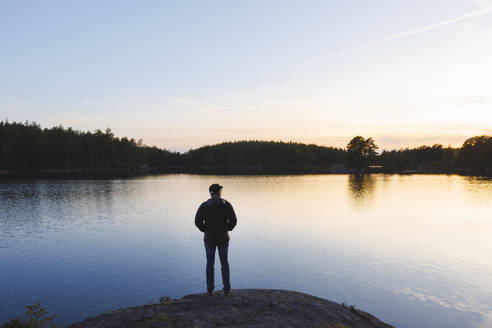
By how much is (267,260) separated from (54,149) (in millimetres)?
170832

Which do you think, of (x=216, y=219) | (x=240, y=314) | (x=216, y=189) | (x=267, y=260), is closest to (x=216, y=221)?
(x=216, y=219)

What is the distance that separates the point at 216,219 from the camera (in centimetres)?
1163

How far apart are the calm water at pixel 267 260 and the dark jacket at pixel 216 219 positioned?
6.27 meters

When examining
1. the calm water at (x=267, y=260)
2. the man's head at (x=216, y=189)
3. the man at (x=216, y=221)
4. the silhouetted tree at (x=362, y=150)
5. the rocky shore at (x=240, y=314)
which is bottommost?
the calm water at (x=267, y=260)

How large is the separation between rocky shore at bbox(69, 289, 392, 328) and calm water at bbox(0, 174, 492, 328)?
3148 mm

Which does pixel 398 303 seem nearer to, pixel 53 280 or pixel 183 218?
pixel 53 280

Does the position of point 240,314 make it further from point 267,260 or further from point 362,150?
point 362,150

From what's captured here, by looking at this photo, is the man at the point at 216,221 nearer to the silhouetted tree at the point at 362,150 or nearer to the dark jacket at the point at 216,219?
the dark jacket at the point at 216,219

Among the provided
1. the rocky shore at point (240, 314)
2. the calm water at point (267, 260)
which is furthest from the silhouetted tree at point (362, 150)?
the rocky shore at point (240, 314)

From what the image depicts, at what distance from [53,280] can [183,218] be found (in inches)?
847

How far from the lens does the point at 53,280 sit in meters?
18.2

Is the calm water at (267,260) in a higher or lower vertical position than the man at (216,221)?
lower

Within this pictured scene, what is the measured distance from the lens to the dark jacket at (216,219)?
1162cm

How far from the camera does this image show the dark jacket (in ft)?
38.1
